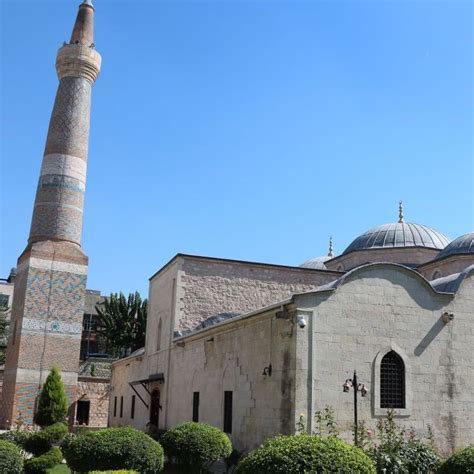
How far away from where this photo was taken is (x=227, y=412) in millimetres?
14648

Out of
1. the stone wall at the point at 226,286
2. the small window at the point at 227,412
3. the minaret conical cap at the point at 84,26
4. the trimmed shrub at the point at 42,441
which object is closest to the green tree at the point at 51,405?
the trimmed shrub at the point at 42,441

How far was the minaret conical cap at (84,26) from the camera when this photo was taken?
2836 centimetres

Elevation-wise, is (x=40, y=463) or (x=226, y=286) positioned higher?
(x=226, y=286)

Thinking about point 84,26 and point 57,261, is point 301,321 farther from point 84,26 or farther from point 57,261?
point 84,26

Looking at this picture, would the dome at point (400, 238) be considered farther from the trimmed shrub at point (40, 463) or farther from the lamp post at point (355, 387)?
the trimmed shrub at point (40, 463)

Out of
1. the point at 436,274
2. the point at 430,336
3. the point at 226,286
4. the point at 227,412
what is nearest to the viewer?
the point at 430,336

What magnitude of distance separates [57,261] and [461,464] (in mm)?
20156

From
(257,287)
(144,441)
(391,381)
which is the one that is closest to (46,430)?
(144,441)

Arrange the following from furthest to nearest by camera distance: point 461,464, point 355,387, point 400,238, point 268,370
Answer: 1. point 400,238
2. point 268,370
3. point 355,387
4. point 461,464

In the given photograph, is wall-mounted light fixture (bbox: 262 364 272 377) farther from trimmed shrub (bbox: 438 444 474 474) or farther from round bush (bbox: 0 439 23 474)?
round bush (bbox: 0 439 23 474)

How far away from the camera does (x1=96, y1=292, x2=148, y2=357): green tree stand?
129 feet

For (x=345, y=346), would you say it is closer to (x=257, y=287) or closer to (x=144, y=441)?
(x=144, y=441)

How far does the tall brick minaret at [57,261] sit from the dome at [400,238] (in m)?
12.1

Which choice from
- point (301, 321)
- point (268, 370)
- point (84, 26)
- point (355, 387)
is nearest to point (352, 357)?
point (355, 387)
